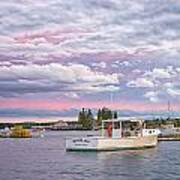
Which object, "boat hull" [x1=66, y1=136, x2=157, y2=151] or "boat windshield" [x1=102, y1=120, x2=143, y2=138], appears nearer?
"boat hull" [x1=66, y1=136, x2=157, y2=151]

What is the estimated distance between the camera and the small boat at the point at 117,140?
10775 centimetres

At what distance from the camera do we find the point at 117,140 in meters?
109

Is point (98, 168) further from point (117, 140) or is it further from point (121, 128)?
point (121, 128)

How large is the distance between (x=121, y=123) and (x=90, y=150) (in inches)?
631

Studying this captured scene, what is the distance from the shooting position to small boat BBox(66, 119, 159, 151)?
10775 cm

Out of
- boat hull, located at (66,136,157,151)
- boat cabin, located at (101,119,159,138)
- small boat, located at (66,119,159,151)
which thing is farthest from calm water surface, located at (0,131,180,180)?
boat cabin, located at (101,119,159,138)

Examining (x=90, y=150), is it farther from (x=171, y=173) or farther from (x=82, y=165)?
(x=171, y=173)

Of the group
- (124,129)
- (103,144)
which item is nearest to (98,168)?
(103,144)

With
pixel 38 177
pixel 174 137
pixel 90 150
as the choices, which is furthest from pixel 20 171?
pixel 174 137

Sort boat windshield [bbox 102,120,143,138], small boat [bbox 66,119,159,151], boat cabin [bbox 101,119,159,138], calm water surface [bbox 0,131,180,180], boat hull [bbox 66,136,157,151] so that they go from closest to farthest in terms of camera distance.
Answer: calm water surface [bbox 0,131,180,180]
boat hull [bbox 66,136,157,151]
small boat [bbox 66,119,159,151]
boat windshield [bbox 102,120,143,138]
boat cabin [bbox 101,119,159,138]

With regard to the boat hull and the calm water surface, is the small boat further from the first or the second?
the calm water surface

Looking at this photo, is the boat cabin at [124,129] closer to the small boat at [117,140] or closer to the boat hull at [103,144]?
the small boat at [117,140]

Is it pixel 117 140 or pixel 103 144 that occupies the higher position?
pixel 117 140

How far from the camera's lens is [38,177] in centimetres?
6412
